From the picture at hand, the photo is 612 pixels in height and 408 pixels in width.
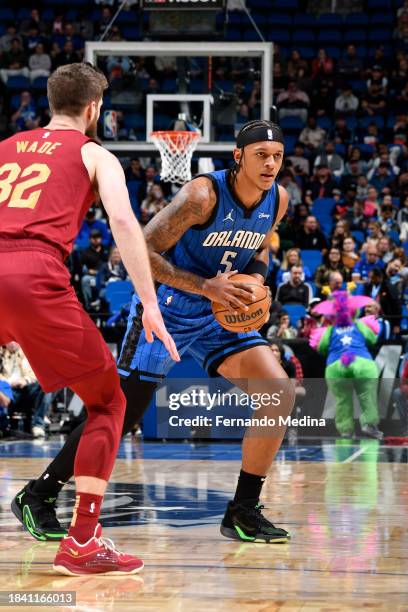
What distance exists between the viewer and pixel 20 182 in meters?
3.90

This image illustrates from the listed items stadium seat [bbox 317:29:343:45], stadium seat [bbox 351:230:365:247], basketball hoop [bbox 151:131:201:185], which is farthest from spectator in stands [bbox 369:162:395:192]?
basketball hoop [bbox 151:131:201:185]

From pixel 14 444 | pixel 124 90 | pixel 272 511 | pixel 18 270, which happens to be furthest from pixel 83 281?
pixel 18 270

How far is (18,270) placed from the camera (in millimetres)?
3756

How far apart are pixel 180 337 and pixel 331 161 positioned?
45.4 feet

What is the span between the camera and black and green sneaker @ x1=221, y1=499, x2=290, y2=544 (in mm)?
5012

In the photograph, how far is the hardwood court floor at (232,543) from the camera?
144 inches

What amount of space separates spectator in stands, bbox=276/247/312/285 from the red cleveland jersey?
10.2m

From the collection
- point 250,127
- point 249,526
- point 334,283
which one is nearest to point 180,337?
point 249,526

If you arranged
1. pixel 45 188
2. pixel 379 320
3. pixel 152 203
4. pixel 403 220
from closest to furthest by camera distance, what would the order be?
pixel 45 188, pixel 379 320, pixel 403 220, pixel 152 203

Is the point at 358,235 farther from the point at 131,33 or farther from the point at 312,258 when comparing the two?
the point at 131,33

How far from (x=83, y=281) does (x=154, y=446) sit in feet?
13.9

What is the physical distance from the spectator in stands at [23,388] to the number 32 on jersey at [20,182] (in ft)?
27.3

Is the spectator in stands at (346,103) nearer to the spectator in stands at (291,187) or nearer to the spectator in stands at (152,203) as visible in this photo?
the spectator in stands at (291,187)

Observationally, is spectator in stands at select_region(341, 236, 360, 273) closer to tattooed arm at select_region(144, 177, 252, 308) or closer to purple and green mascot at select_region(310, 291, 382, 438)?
purple and green mascot at select_region(310, 291, 382, 438)
